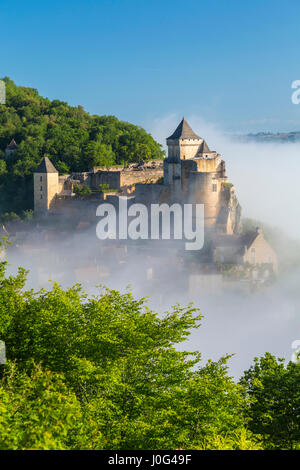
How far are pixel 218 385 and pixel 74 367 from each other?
12.4 feet

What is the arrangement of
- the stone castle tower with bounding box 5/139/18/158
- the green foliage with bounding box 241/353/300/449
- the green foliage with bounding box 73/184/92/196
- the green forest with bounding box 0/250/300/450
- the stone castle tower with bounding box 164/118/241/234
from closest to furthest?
the green forest with bounding box 0/250/300/450 → the green foliage with bounding box 241/353/300/449 → the stone castle tower with bounding box 164/118/241/234 → the green foliage with bounding box 73/184/92/196 → the stone castle tower with bounding box 5/139/18/158

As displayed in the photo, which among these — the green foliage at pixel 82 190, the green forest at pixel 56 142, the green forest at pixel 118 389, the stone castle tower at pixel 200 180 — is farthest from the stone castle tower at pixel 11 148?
the green forest at pixel 118 389

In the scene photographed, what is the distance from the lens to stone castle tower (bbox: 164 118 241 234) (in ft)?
145

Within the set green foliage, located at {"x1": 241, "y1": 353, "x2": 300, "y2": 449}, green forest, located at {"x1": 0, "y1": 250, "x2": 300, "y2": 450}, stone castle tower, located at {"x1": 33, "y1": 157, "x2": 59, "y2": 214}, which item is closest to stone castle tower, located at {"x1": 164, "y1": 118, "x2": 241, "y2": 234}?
stone castle tower, located at {"x1": 33, "y1": 157, "x2": 59, "y2": 214}

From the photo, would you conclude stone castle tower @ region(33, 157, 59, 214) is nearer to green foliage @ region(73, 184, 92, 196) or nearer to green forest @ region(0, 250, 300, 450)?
green foliage @ region(73, 184, 92, 196)

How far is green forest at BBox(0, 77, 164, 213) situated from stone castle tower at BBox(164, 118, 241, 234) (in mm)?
15306

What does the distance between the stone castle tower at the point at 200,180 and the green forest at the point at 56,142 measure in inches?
603

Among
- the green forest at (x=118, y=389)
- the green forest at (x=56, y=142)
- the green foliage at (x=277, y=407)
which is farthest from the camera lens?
the green forest at (x=56, y=142)

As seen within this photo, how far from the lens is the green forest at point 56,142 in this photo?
198 ft

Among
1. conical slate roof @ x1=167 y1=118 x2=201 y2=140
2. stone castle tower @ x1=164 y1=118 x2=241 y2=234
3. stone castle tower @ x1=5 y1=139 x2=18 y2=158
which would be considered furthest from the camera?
stone castle tower @ x1=5 y1=139 x2=18 y2=158

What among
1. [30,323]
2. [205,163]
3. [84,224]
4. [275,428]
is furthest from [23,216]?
[275,428]

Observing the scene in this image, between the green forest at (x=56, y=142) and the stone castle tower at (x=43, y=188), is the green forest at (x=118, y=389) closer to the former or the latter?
the stone castle tower at (x=43, y=188)

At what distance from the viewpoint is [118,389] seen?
14766mm

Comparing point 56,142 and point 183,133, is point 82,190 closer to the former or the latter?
point 183,133
